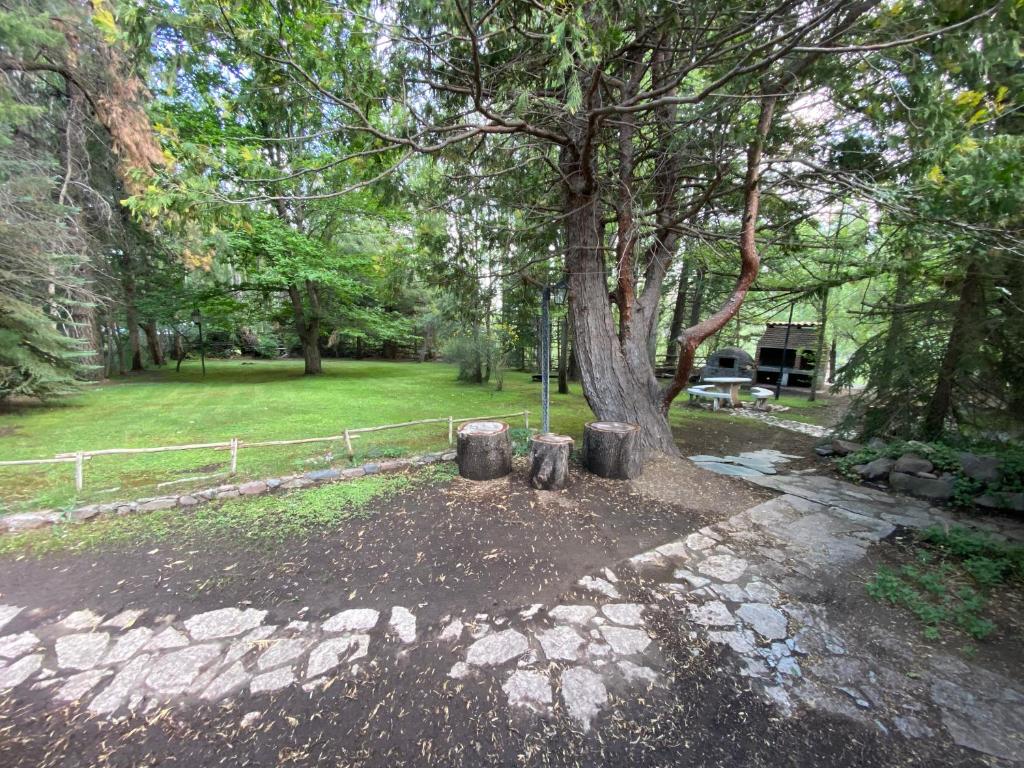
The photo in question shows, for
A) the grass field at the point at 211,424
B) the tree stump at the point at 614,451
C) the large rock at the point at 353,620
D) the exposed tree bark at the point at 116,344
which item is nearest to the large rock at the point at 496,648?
the large rock at the point at 353,620

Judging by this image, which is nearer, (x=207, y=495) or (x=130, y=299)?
(x=207, y=495)

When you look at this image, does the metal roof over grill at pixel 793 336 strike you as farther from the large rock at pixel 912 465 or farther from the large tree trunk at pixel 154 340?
the large tree trunk at pixel 154 340

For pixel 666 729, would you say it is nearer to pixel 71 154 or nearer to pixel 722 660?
pixel 722 660

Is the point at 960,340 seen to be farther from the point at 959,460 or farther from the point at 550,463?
the point at 550,463

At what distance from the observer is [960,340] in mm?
4539

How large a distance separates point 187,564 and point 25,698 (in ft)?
3.43

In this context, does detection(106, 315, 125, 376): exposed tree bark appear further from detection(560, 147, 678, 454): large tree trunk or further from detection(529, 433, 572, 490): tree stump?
detection(529, 433, 572, 490): tree stump

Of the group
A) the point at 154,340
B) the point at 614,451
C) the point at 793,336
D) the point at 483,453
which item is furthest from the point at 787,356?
the point at 154,340

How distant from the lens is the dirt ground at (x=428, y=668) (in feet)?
4.99

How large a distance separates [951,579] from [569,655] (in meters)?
2.89

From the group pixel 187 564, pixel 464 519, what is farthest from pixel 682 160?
pixel 187 564

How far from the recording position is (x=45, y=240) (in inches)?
260

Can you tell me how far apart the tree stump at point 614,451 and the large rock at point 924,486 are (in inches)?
113

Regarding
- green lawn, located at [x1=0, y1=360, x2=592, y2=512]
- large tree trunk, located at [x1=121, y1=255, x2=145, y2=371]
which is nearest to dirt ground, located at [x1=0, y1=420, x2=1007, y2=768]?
green lawn, located at [x1=0, y1=360, x2=592, y2=512]
